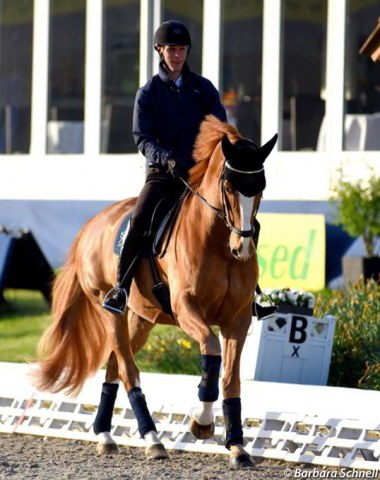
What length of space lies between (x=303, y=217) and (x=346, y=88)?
1710 mm

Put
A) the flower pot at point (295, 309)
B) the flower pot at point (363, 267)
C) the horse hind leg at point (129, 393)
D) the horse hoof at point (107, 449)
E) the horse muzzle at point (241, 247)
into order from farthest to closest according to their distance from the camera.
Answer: the flower pot at point (363, 267), the flower pot at point (295, 309), the horse hoof at point (107, 449), the horse hind leg at point (129, 393), the horse muzzle at point (241, 247)

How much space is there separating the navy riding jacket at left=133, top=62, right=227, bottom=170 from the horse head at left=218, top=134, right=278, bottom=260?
2.78ft

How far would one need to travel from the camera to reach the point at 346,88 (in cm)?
1393

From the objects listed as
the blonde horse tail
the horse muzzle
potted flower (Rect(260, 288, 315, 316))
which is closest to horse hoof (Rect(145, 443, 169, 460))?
the blonde horse tail

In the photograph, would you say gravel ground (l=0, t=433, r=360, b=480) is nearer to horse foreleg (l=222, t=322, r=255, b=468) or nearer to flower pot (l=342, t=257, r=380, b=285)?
horse foreleg (l=222, t=322, r=255, b=468)

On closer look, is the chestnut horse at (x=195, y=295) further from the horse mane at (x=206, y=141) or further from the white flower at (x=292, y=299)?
the white flower at (x=292, y=299)

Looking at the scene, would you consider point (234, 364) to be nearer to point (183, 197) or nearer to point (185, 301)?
point (185, 301)

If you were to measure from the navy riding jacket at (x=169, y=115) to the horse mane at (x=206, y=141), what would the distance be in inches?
10.0

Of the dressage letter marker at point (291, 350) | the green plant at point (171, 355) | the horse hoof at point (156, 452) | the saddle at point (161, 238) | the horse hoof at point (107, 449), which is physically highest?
the saddle at point (161, 238)

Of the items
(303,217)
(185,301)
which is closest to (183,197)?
(185,301)

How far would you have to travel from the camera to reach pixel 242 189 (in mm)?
6449

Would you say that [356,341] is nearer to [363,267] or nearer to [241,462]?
[241,462]

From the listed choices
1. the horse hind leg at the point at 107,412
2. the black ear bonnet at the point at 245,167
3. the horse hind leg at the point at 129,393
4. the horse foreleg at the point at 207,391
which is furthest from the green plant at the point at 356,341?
the black ear bonnet at the point at 245,167

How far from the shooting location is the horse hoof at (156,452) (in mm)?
7113
